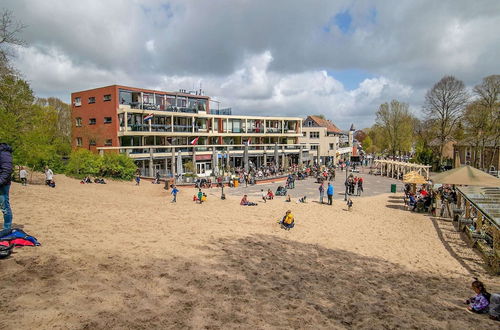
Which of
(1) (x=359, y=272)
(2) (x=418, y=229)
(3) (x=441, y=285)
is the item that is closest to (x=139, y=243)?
(1) (x=359, y=272)

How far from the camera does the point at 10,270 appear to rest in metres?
6.23

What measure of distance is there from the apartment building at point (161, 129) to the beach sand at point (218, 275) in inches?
891

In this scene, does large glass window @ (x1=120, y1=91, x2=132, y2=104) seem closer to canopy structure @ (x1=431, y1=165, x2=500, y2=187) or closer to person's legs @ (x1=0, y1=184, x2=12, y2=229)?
person's legs @ (x1=0, y1=184, x2=12, y2=229)

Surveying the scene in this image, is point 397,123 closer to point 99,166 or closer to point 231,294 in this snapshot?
point 99,166

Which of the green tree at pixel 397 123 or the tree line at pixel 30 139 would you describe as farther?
the green tree at pixel 397 123

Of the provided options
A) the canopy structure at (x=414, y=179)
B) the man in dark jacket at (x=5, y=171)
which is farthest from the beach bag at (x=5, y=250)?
the canopy structure at (x=414, y=179)

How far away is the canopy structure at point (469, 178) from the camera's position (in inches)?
686

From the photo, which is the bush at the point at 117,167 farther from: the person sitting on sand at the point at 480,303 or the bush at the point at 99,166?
the person sitting on sand at the point at 480,303

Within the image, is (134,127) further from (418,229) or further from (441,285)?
(441,285)

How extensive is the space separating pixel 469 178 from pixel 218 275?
17265 mm

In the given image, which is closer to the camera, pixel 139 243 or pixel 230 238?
pixel 139 243

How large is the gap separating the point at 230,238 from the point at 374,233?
7.63 meters

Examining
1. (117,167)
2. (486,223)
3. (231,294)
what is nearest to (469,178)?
(486,223)

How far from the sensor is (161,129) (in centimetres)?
4012
